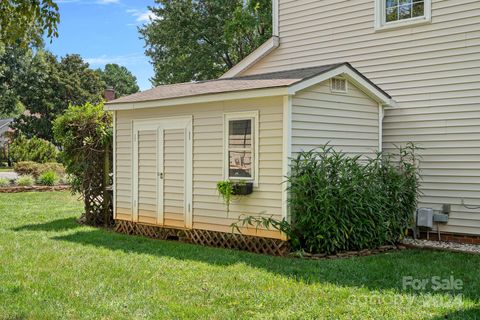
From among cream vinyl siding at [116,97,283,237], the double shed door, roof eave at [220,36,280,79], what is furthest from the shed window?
the double shed door

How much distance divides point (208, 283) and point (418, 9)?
627cm

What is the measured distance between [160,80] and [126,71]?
51.4 metres

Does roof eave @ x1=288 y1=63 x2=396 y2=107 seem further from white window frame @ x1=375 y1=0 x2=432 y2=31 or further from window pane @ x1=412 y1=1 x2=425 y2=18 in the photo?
window pane @ x1=412 y1=1 x2=425 y2=18

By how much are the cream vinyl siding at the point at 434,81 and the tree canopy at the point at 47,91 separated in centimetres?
2745

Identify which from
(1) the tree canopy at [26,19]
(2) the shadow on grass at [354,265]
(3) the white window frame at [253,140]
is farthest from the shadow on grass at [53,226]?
(1) the tree canopy at [26,19]

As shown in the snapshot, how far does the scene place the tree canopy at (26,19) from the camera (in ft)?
12.2

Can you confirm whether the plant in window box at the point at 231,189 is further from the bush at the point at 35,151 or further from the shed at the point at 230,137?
the bush at the point at 35,151

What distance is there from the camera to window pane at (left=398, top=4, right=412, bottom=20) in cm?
895

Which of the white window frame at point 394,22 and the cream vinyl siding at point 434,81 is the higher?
the white window frame at point 394,22

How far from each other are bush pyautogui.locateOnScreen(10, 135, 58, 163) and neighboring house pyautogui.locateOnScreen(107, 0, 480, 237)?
1463 centimetres

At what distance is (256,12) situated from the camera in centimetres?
1930

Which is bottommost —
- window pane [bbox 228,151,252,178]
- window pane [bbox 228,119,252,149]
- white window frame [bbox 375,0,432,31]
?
window pane [bbox 228,151,252,178]

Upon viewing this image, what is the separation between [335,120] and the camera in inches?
303

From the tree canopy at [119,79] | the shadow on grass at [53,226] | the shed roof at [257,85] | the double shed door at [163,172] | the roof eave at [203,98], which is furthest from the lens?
the tree canopy at [119,79]
